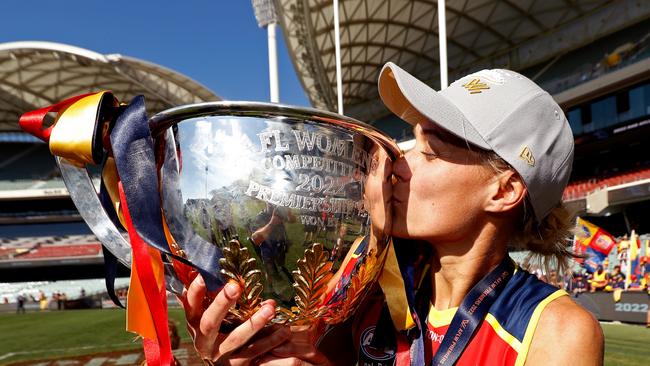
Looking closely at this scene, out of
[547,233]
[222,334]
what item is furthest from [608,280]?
[222,334]

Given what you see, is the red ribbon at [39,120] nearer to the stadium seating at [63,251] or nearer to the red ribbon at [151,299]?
the red ribbon at [151,299]

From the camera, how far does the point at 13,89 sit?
33.2 meters

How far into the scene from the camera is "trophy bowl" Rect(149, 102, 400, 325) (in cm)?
98

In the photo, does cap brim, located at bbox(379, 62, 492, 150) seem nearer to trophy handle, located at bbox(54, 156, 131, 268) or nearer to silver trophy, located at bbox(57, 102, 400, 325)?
silver trophy, located at bbox(57, 102, 400, 325)

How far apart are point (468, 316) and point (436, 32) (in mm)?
27846

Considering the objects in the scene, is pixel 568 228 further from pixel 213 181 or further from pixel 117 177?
pixel 117 177

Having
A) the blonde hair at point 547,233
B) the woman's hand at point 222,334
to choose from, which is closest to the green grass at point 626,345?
the blonde hair at point 547,233

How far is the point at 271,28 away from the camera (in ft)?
49.9

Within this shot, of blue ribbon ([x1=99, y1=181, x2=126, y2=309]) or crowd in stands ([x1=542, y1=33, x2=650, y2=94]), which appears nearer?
blue ribbon ([x1=99, y1=181, x2=126, y2=309])

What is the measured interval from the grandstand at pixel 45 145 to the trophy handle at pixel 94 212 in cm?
2897

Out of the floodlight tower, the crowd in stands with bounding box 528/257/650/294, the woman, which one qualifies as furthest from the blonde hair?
the floodlight tower

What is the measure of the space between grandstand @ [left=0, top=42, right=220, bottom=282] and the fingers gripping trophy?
1147 inches

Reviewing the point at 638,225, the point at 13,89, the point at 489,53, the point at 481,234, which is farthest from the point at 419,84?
the point at 13,89

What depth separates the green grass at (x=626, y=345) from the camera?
6212 mm
